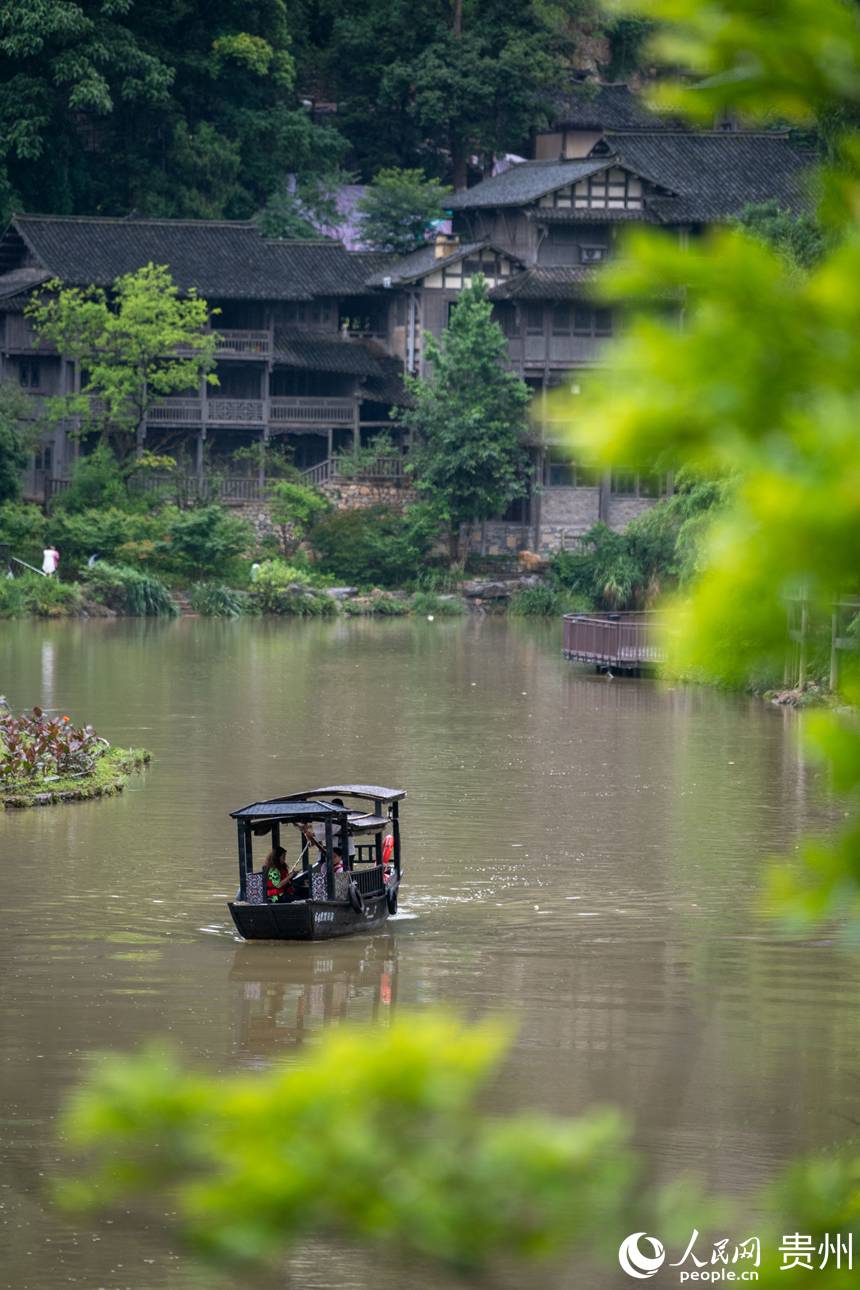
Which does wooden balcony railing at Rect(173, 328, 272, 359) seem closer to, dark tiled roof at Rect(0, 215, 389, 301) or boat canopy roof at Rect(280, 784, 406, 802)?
dark tiled roof at Rect(0, 215, 389, 301)

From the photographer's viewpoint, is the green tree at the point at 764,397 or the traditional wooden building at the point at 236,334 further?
the traditional wooden building at the point at 236,334

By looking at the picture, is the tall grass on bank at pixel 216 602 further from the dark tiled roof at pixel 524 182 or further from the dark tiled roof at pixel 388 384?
the dark tiled roof at pixel 524 182

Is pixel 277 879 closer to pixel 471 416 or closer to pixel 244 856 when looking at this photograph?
pixel 244 856

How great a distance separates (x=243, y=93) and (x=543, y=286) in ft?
66.8

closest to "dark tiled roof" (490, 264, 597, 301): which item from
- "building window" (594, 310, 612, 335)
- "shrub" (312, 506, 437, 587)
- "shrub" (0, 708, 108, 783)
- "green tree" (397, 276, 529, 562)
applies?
"green tree" (397, 276, 529, 562)

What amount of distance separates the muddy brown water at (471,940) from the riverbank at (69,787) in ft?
1.29

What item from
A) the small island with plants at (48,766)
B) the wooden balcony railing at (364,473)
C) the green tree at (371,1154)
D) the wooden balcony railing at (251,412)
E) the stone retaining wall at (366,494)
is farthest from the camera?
the wooden balcony railing at (364,473)

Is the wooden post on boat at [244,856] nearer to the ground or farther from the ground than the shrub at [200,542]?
nearer to the ground

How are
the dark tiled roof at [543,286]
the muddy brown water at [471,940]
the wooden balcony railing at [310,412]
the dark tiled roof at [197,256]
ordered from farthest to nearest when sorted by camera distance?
the wooden balcony railing at [310,412] < the dark tiled roof at [543,286] < the dark tiled roof at [197,256] < the muddy brown water at [471,940]

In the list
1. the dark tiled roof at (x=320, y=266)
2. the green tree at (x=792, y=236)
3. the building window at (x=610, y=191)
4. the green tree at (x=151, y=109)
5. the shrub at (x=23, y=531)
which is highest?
the green tree at (x=151, y=109)

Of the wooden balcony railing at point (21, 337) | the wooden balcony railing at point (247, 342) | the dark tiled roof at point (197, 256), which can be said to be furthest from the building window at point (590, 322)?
the wooden balcony railing at point (21, 337)

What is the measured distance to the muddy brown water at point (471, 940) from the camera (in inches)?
576

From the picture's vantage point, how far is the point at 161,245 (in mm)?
78125

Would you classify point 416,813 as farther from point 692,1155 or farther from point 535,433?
point 535,433
